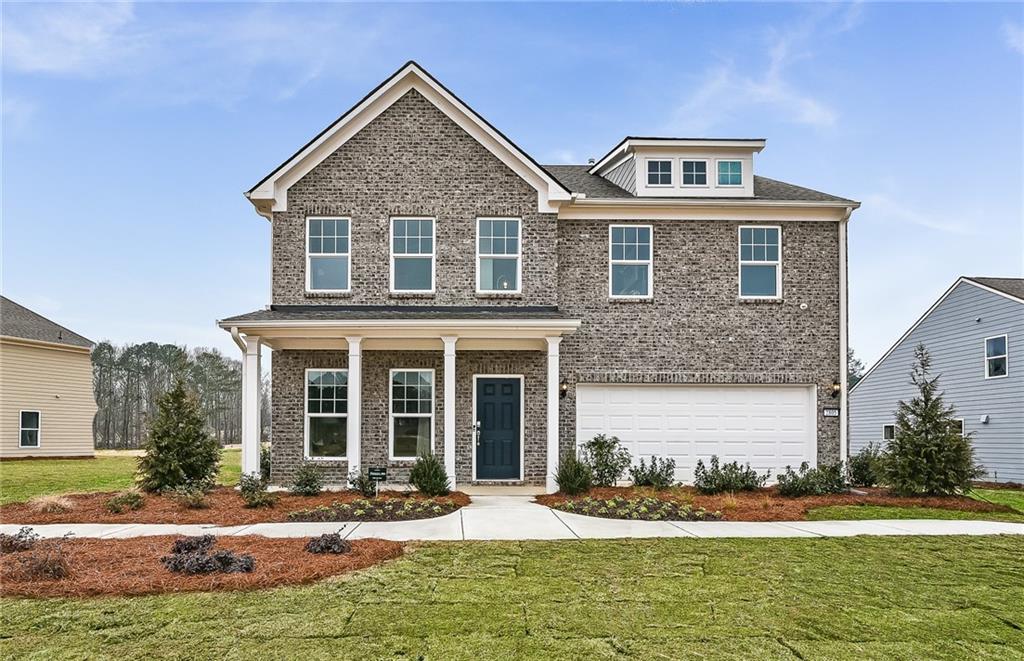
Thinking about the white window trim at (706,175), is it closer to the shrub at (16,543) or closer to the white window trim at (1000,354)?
the white window trim at (1000,354)

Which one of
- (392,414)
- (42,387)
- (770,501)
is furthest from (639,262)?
(42,387)

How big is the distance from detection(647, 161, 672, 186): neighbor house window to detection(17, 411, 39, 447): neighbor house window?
23.7m

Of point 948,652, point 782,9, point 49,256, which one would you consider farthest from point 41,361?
point 948,652

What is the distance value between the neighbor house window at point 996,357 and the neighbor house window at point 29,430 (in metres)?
32.6

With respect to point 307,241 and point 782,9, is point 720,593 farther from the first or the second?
point 782,9

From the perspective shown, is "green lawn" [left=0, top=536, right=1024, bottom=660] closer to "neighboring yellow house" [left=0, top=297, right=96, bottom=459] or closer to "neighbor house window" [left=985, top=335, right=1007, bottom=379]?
"neighbor house window" [left=985, top=335, right=1007, bottom=379]

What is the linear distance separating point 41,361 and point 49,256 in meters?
8.95

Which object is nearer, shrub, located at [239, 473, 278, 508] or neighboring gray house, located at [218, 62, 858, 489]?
shrub, located at [239, 473, 278, 508]

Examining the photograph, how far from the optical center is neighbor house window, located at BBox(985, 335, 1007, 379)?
862 inches

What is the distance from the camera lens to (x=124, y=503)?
38.2ft

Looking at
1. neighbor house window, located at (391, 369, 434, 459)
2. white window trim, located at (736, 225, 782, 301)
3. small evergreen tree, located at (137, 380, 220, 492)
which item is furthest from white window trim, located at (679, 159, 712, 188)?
small evergreen tree, located at (137, 380, 220, 492)

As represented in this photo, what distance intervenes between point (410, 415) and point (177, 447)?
456 centimetres

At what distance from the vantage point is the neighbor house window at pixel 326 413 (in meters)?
15.4

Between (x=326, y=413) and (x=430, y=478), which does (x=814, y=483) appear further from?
(x=326, y=413)
